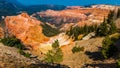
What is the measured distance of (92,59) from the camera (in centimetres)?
9825

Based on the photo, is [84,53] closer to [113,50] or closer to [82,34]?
[113,50]

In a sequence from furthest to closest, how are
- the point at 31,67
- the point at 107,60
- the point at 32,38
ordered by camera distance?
1. the point at 32,38
2. the point at 107,60
3. the point at 31,67

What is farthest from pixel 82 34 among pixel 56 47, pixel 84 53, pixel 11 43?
pixel 56 47

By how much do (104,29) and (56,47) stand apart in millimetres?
40349

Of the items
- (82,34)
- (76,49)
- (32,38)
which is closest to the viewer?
(76,49)

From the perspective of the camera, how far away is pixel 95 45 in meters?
118

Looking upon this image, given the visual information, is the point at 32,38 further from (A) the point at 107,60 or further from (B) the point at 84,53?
(A) the point at 107,60

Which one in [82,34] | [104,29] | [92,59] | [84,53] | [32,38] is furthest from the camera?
[32,38]

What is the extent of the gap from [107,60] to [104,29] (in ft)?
155

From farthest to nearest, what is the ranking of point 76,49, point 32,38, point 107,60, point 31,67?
1. point 32,38
2. point 76,49
3. point 107,60
4. point 31,67

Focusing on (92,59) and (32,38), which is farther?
(32,38)

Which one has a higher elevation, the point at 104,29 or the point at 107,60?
the point at 104,29

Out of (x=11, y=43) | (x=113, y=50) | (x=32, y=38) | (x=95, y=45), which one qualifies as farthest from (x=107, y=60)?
(x=32, y=38)

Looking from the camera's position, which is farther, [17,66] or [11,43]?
[11,43]
